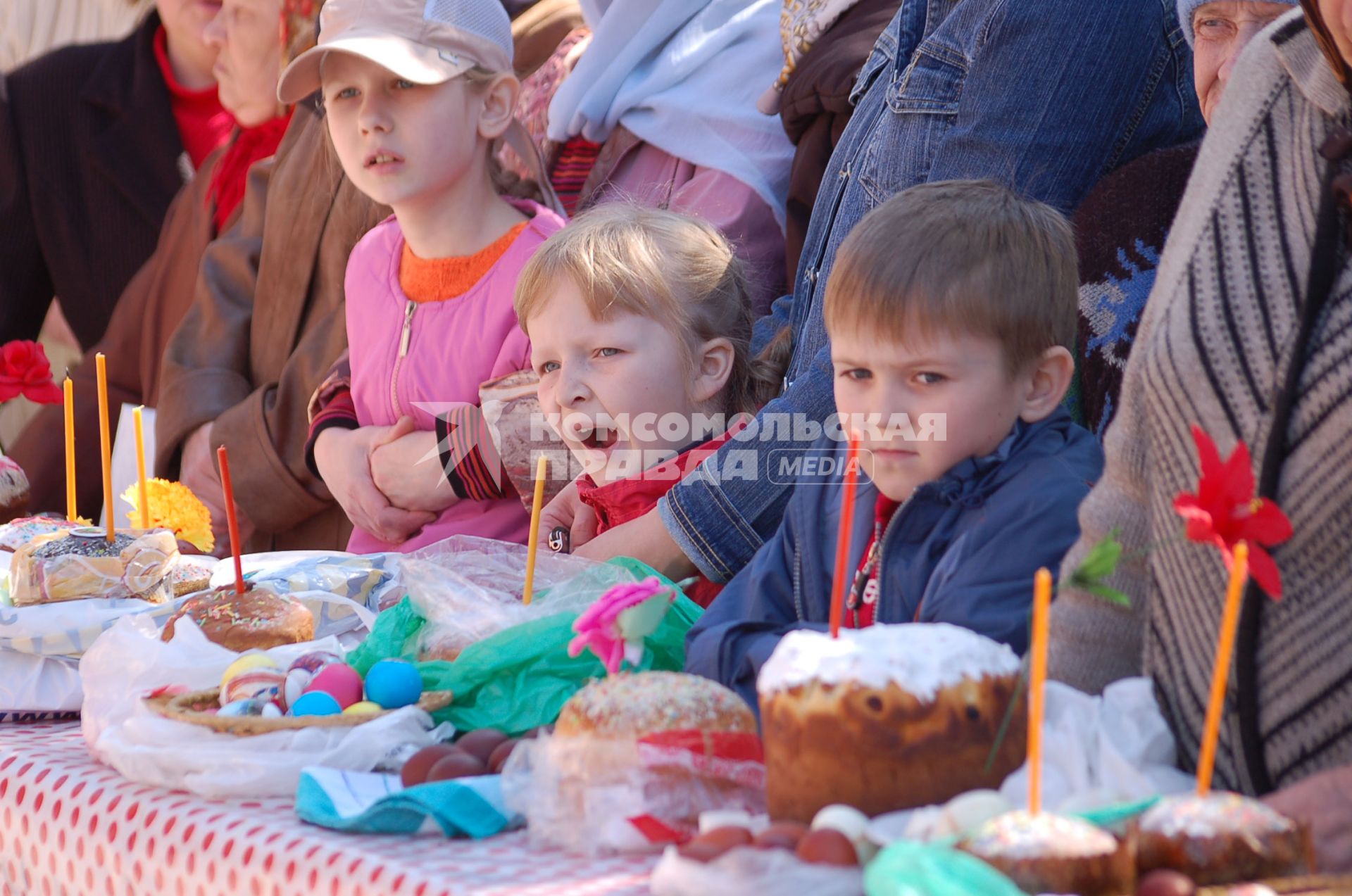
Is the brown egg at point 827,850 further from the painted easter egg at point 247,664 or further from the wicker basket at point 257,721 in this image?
the painted easter egg at point 247,664

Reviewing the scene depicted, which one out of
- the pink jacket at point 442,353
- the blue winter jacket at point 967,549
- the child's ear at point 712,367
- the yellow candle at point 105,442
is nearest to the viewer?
the blue winter jacket at point 967,549

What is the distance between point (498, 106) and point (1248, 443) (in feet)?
6.64

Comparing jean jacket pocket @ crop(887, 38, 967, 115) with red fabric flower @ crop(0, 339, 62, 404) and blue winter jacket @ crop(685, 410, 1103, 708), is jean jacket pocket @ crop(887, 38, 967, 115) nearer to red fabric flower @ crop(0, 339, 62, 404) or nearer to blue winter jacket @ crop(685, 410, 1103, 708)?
blue winter jacket @ crop(685, 410, 1103, 708)

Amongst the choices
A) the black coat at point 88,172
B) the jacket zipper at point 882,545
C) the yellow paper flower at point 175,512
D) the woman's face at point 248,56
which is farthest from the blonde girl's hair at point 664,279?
the black coat at point 88,172

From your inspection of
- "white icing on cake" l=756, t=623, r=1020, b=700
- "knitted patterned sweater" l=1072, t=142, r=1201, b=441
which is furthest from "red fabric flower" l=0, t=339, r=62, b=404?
"white icing on cake" l=756, t=623, r=1020, b=700

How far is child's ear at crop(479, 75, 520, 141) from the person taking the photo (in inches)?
114

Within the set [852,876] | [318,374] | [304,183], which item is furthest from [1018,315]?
[304,183]

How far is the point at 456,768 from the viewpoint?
1.38 meters

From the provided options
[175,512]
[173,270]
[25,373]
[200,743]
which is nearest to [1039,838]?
[200,743]

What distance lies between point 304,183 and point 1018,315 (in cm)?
249

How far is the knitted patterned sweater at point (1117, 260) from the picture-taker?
204 centimetres

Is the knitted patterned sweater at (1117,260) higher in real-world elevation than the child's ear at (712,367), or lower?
higher

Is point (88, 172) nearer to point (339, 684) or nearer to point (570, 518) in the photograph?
point (570, 518)

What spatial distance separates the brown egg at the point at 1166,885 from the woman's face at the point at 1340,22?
674mm
